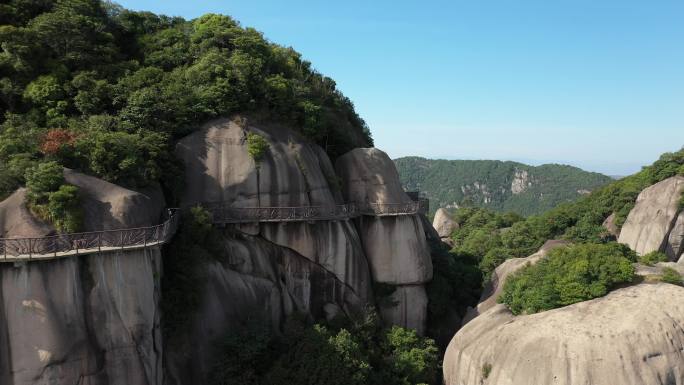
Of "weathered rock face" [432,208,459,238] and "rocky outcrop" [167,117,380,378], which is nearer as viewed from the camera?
"rocky outcrop" [167,117,380,378]

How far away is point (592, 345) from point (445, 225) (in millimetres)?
54997

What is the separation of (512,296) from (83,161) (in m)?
24.4

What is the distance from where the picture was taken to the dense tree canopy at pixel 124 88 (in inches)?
870

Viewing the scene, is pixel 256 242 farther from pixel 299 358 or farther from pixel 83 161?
pixel 83 161

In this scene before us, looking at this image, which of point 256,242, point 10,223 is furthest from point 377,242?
point 10,223

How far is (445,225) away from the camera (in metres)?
76.4

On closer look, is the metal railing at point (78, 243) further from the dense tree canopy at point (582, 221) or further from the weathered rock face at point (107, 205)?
the dense tree canopy at point (582, 221)

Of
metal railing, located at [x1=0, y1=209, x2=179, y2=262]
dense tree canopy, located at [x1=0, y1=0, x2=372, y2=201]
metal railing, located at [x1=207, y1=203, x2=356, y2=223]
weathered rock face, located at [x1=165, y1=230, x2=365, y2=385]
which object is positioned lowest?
weathered rock face, located at [x1=165, y1=230, x2=365, y2=385]

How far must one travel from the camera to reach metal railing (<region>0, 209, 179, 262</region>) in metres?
16.9

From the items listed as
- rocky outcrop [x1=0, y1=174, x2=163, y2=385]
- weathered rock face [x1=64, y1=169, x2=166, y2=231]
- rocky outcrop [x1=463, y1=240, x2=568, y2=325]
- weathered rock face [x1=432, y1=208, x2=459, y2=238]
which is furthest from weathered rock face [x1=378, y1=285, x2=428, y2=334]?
weathered rock face [x1=432, y1=208, x2=459, y2=238]

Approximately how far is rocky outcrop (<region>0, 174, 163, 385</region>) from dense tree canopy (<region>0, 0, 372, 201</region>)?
2548 millimetres

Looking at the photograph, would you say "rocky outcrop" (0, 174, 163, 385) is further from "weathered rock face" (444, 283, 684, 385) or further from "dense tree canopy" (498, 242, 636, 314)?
"dense tree canopy" (498, 242, 636, 314)

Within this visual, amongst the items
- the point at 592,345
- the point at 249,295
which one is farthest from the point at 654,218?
the point at 249,295

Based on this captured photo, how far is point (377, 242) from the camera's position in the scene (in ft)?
104
